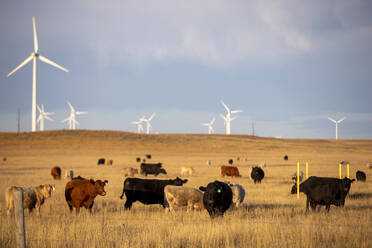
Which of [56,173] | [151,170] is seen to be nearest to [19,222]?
[56,173]

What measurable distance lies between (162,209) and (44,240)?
6.85 meters

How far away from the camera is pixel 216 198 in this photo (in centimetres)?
1236

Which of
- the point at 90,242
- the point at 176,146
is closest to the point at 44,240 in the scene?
the point at 90,242

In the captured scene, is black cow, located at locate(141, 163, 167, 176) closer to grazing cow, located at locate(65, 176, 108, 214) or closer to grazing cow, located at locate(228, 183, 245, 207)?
grazing cow, located at locate(228, 183, 245, 207)

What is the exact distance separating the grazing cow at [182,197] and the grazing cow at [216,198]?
1429 mm

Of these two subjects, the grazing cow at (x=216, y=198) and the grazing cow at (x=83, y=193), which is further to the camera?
the grazing cow at (x=83, y=193)

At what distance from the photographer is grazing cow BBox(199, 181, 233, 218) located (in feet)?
40.3

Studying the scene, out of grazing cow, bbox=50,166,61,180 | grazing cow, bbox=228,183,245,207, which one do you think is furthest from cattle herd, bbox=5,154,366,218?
grazing cow, bbox=50,166,61,180

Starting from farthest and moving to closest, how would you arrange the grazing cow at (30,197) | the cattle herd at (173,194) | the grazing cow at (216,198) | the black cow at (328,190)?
the black cow at (328,190)
the grazing cow at (30,197)
the cattle herd at (173,194)
the grazing cow at (216,198)

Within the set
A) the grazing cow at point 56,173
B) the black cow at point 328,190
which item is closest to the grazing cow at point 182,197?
the black cow at point 328,190

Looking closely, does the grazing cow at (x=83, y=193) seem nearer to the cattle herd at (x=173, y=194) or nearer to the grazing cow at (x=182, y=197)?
the cattle herd at (x=173, y=194)

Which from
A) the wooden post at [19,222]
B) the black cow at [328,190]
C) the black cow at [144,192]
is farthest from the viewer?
the black cow at [144,192]

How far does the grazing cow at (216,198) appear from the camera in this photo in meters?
12.3

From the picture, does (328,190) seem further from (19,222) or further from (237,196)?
(19,222)
